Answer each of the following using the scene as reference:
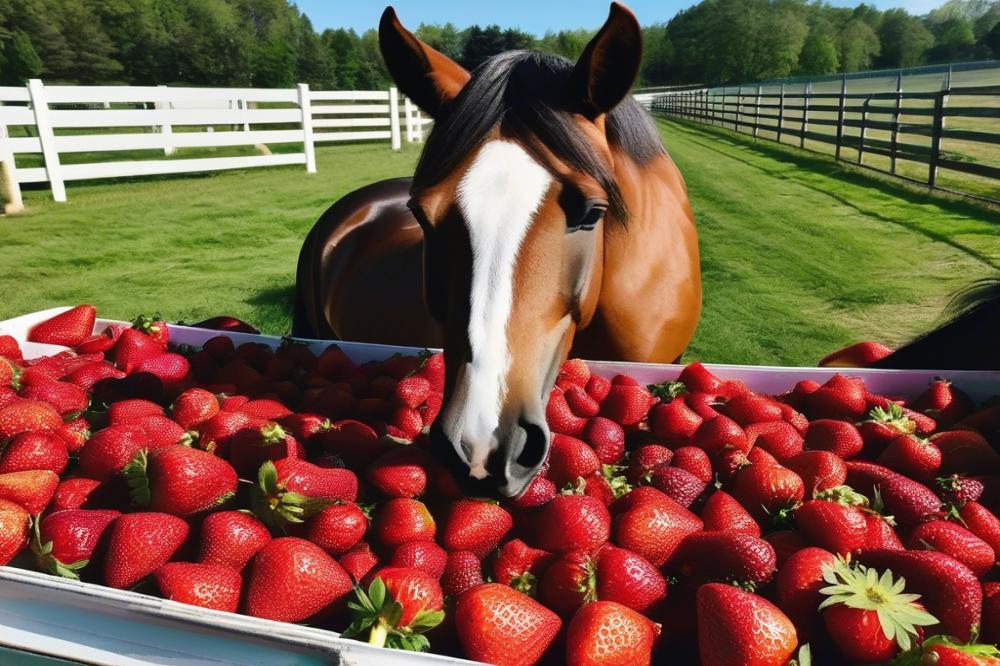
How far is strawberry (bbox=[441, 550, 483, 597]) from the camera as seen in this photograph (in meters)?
1.12

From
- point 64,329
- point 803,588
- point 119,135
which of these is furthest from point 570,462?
point 119,135

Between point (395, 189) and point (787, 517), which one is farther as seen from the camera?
point (395, 189)

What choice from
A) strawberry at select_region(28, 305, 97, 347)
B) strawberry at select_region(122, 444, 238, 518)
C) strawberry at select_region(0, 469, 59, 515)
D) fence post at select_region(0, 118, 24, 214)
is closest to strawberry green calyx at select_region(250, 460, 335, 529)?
strawberry at select_region(122, 444, 238, 518)

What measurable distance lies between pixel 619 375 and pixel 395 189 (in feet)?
9.52

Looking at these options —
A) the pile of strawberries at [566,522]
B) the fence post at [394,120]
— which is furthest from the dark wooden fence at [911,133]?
the fence post at [394,120]

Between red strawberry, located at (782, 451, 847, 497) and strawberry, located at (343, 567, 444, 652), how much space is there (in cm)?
83

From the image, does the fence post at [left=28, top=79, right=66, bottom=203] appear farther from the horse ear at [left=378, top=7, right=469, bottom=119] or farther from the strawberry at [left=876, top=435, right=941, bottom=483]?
the strawberry at [left=876, top=435, right=941, bottom=483]

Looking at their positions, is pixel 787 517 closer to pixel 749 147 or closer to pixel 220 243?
pixel 220 243

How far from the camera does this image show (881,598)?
943 millimetres

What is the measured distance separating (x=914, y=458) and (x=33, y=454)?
1.93 meters

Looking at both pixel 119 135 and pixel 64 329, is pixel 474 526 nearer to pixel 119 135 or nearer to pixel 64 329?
pixel 64 329

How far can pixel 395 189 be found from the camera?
433cm

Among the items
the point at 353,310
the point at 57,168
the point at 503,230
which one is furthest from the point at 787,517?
the point at 57,168

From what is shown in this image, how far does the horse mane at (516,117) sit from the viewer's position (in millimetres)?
1444
